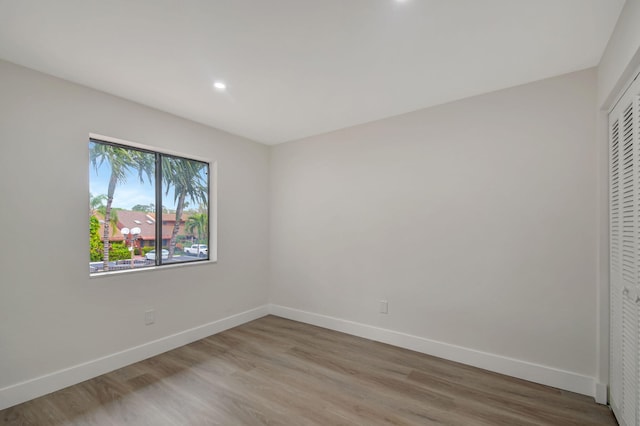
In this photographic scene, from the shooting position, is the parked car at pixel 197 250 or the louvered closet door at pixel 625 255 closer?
the louvered closet door at pixel 625 255

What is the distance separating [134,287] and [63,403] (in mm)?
977

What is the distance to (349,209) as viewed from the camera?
3615 millimetres

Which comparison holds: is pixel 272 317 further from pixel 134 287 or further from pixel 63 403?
pixel 63 403

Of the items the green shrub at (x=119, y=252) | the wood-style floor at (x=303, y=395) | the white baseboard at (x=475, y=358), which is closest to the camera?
the wood-style floor at (x=303, y=395)

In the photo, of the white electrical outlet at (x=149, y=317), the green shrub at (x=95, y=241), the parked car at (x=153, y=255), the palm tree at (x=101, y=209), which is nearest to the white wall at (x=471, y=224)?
the parked car at (x=153, y=255)

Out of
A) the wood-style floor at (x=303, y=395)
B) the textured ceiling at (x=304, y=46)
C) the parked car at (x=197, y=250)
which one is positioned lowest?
the wood-style floor at (x=303, y=395)

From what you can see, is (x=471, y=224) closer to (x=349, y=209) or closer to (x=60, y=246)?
(x=349, y=209)

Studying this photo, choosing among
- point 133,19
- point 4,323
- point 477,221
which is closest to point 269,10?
point 133,19

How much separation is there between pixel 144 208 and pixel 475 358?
3619 millimetres

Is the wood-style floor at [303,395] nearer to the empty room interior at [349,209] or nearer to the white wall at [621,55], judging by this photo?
the empty room interior at [349,209]

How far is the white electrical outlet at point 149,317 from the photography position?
2.92 metres

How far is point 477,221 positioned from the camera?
2.76m

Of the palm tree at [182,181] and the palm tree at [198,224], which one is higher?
the palm tree at [182,181]

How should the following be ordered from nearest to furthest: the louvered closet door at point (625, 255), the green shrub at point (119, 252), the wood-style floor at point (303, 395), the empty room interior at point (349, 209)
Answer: the louvered closet door at point (625, 255) < the empty room interior at point (349, 209) < the wood-style floor at point (303, 395) < the green shrub at point (119, 252)
